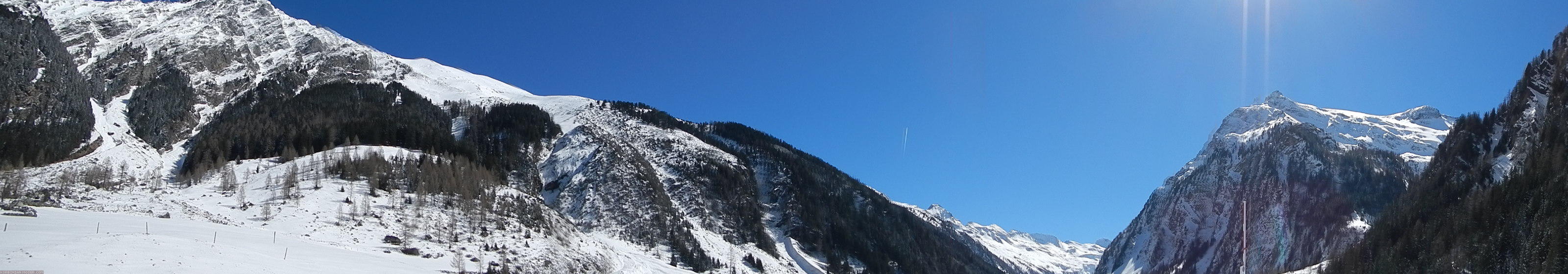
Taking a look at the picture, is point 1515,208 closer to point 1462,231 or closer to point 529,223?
point 1462,231

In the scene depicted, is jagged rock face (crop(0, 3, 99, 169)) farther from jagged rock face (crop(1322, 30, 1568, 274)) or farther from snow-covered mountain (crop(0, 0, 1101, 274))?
jagged rock face (crop(1322, 30, 1568, 274))

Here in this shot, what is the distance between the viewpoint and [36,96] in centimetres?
12106

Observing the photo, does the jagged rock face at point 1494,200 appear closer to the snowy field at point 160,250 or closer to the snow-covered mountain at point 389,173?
the snow-covered mountain at point 389,173

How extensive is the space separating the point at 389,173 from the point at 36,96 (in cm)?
5978

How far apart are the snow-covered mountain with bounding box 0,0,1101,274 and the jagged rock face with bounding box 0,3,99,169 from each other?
40 cm

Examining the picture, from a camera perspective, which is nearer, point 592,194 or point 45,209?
point 45,209

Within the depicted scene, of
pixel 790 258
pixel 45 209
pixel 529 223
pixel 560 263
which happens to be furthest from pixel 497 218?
pixel 790 258

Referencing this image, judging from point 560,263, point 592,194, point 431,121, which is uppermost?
point 431,121

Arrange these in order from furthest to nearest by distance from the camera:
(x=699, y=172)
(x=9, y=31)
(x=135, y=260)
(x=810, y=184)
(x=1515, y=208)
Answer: (x=810, y=184) → (x=699, y=172) → (x=9, y=31) → (x=1515, y=208) → (x=135, y=260)

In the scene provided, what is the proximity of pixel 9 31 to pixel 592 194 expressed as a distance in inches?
3722

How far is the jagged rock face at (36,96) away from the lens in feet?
360

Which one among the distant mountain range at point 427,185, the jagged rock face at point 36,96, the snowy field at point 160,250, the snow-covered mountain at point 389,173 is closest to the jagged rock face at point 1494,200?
the distant mountain range at point 427,185

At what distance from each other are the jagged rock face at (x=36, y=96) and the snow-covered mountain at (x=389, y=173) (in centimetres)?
40

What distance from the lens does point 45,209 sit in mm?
73875
